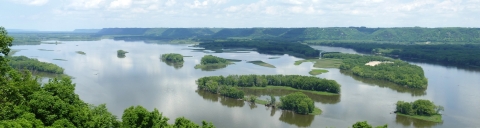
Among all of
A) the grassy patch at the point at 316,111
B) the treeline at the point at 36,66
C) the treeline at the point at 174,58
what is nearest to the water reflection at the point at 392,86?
the grassy patch at the point at 316,111

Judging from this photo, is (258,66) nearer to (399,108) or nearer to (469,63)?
(399,108)

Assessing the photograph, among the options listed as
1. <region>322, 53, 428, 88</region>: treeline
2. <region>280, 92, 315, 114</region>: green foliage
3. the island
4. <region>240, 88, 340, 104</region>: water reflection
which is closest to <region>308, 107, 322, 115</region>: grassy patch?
<region>280, 92, 315, 114</region>: green foliage

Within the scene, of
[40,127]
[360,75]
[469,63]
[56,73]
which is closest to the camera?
[40,127]

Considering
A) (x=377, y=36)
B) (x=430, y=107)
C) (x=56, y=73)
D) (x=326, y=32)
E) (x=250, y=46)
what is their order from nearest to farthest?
(x=430, y=107)
(x=56, y=73)
(x=250, y=46)
(x=377, y=36)
(x=326, y=32)

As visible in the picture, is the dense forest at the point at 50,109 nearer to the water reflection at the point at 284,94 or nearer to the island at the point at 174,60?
the water reflection at the point at 284,94

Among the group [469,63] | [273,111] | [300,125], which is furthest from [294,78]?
[469,63]

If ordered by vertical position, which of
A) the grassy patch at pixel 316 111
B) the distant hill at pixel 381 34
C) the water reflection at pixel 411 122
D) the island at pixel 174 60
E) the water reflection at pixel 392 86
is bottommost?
the water reflection at pixel 411 122

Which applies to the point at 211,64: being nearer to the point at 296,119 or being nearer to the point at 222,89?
the point at 222,89
